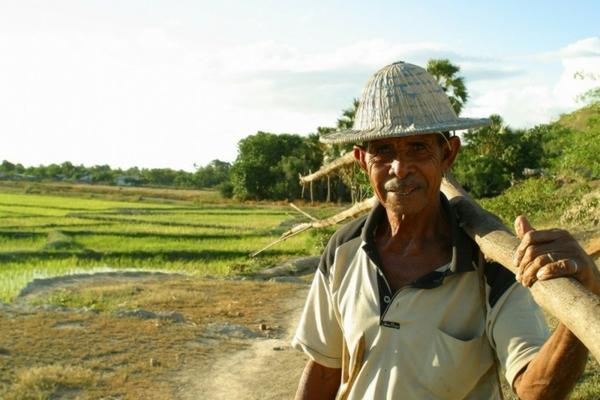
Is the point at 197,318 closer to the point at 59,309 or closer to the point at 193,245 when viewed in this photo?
the point at 59,309

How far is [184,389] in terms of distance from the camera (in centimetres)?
681

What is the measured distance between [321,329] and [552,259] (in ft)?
2.78

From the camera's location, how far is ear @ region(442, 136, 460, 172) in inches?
81.8

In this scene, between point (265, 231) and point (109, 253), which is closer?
point (109, 253)

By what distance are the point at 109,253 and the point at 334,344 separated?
52.9 ft

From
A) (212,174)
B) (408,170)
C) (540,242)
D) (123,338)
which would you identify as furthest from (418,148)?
(212,174)

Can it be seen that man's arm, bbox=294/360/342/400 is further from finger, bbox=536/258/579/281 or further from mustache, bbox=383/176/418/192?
finger, bbox=536/258/579/281

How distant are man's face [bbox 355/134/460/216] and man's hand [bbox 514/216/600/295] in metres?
0.52

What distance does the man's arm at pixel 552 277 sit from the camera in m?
1.41

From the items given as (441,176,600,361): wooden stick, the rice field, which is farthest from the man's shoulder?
the rice field

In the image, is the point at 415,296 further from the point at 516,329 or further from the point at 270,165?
the point at 270,165

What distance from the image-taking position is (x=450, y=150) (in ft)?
6.87

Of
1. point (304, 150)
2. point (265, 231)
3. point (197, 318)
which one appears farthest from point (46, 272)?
point (304, 150)

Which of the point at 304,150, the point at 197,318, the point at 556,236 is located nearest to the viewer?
the point at 556,236
